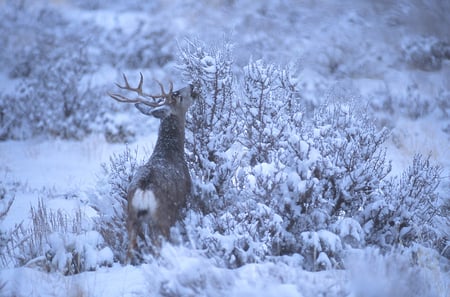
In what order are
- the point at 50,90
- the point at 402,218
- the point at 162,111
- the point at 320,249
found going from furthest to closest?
the point at 50,90 → the point at 162,111 → the point at 402,218 → the point at 320,249

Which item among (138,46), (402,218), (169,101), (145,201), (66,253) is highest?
(138,46)

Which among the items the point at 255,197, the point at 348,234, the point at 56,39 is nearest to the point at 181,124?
the point at 255,197

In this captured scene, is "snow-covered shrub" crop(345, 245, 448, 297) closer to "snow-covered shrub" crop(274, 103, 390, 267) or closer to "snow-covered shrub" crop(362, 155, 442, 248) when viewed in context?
"snow-covered shrub" crop(274, 103, 390, 267)

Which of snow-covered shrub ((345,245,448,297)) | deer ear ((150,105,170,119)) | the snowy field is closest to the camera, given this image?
snow-covered shrub ((345,245,448,297))

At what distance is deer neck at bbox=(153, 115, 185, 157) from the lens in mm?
4564

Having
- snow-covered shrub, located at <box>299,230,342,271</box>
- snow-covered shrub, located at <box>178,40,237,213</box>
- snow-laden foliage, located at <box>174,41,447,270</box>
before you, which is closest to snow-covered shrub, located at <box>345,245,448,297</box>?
snow-covered shrub, located at <box>299,230,342,271</box>

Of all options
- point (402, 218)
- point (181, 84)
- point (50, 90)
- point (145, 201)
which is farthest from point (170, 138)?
point (50, 90)

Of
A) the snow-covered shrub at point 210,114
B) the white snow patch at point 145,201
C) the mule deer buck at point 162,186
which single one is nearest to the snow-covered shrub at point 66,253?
the mule deer buck at point 162,186

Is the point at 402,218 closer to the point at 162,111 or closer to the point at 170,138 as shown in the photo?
the point at 170,138

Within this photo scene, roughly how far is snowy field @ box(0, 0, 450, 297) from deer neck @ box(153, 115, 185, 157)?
97 cm

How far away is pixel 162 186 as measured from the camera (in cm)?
394

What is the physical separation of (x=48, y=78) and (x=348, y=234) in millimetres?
10823

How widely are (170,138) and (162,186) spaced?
90cm

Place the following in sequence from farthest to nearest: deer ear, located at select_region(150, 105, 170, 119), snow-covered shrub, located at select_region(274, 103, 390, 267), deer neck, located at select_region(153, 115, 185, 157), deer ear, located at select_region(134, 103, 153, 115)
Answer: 1. deer ear, located at select_region(134, 103, 153, 115)
2. deer ear, located at select_region(150, 105, 170, 119)
3. deer neck, located at select_region(153, 115, 185, 157)
4. snow-covered shrub, located at select_region(274, 103, 390, 267)
